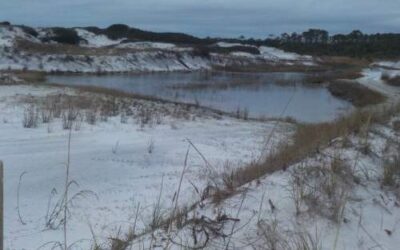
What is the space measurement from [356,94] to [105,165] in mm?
23955

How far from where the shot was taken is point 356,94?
32219 millimetres

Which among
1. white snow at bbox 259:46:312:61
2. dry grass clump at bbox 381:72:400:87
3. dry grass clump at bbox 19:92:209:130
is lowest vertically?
white snow at bbox 259:46:312:61

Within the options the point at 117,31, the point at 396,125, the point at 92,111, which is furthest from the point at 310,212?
the point at 117,31

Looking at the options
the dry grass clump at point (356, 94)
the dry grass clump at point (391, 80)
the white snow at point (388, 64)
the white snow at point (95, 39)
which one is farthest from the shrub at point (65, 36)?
the dry grass clump at point (356, 94)

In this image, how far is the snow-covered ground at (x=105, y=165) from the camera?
7062 millimetres

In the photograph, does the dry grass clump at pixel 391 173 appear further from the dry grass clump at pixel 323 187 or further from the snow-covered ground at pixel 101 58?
the snow-covered ground at pixel 101 58

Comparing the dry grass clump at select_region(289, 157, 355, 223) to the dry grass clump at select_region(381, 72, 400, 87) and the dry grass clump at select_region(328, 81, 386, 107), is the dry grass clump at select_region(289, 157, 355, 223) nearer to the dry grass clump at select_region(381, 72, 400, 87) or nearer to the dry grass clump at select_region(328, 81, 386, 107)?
the dry grass clump at select_region(328, 81, 386, 107)

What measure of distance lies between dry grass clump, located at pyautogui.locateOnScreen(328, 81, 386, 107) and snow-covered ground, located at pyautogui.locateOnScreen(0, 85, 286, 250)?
12395 mm

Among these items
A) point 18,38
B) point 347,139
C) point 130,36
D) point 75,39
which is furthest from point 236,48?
point 347,139

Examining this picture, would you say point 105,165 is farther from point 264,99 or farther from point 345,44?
point 345,44

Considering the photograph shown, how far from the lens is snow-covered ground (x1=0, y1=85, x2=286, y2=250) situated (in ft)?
23.2

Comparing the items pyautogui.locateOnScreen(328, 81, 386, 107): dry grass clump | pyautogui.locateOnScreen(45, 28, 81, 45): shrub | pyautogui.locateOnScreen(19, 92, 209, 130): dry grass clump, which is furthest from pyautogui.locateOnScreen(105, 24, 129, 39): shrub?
pyautogui.locateOnScreen(19, 92, 209, 130): dry grass clump

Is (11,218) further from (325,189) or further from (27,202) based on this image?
(325,189)

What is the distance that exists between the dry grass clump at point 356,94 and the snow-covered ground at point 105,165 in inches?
488
